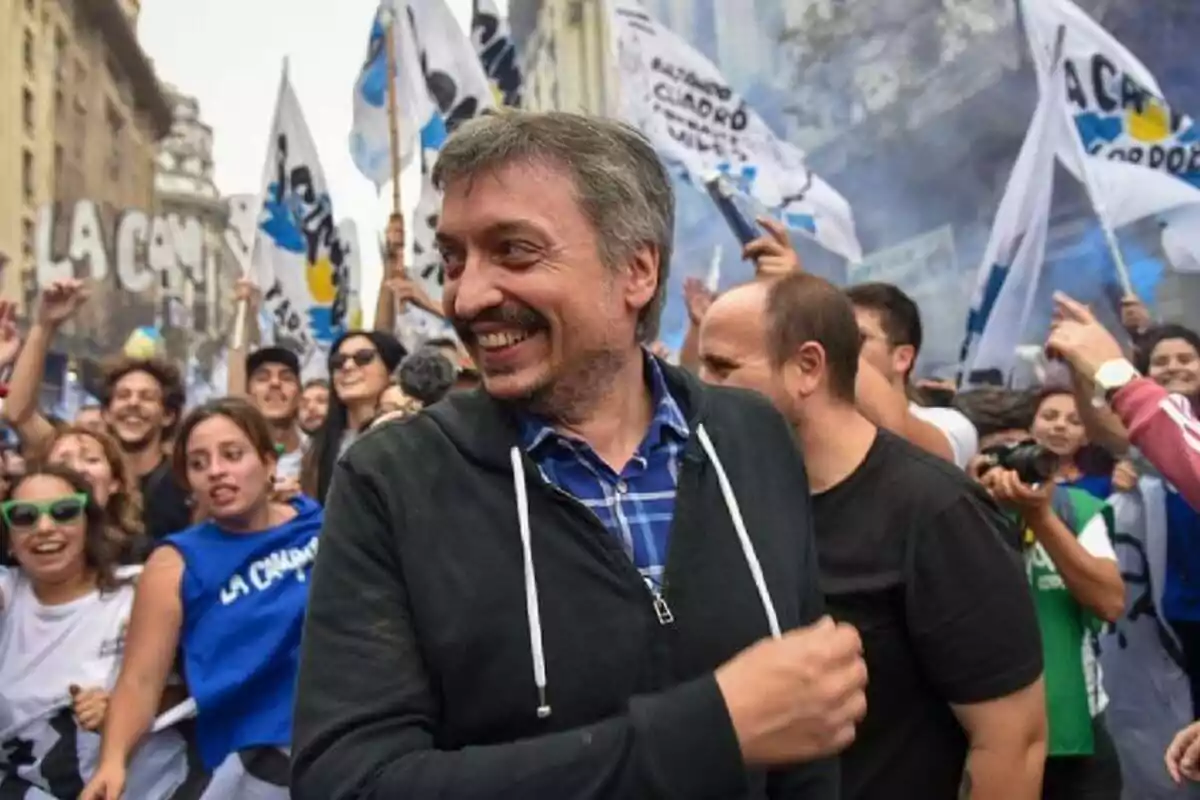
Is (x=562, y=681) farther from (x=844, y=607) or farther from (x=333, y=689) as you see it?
(x=844, y=607)

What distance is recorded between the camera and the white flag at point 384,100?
24.3ft

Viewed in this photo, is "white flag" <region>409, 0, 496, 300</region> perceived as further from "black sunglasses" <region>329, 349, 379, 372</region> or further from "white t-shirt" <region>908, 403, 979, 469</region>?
"white t-shirt" <region>908, 403, 979, 469</region>

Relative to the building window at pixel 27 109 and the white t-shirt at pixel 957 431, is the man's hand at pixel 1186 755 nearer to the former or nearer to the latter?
the white t-shirt at pixel 957 431

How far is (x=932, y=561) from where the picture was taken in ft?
6.04

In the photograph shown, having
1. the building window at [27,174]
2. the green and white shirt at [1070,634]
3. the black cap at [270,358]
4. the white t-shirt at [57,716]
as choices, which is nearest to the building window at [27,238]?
the building window at [27,174]

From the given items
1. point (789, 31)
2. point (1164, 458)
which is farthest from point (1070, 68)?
point (789, 31)

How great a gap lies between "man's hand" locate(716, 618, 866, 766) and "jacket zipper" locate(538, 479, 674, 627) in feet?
0.29

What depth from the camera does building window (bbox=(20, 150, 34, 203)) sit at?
13547 mm

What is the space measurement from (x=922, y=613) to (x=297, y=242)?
690 centimetres

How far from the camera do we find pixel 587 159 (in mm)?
1249

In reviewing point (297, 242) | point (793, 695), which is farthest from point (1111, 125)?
point (793, 695)

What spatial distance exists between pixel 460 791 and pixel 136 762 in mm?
2267

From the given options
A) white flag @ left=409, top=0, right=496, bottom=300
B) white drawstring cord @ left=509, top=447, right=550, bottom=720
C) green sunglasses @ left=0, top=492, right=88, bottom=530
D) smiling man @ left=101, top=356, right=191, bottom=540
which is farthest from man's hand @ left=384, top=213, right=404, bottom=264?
white drawstring cord @ left=509, top=447, right=550, bottom=720

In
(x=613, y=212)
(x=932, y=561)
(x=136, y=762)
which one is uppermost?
(x=613, y=212)
